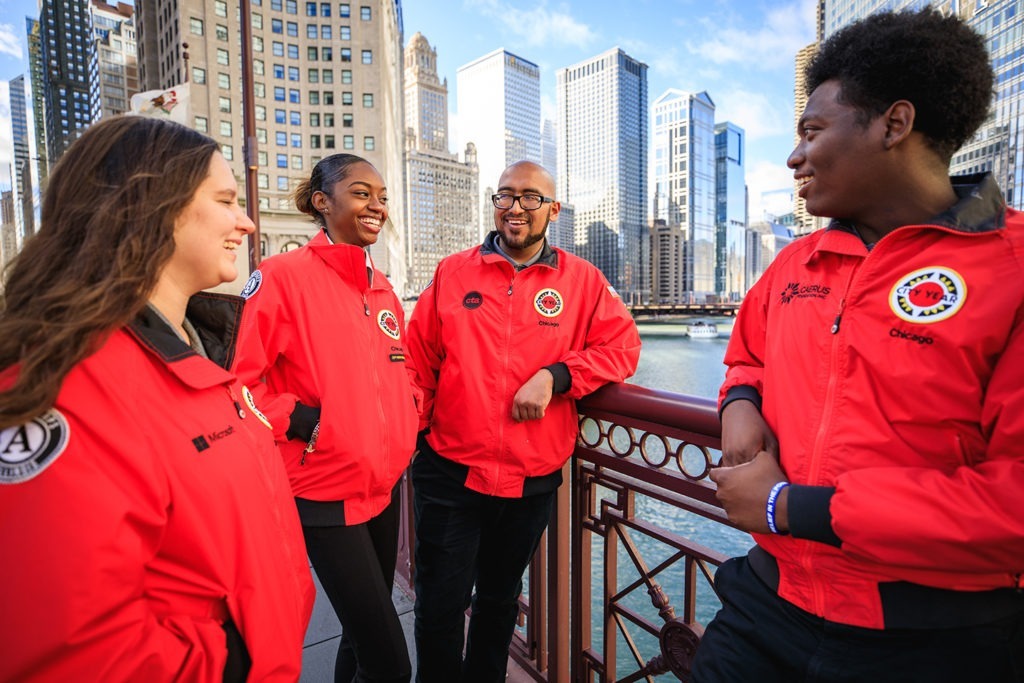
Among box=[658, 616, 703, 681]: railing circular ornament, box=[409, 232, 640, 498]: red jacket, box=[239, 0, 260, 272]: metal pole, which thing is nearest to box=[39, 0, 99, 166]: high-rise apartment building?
box=[239, 0, 260, 272]: metal pole

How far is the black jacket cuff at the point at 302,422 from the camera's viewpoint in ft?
6.28

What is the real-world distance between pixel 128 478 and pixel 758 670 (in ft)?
4.44

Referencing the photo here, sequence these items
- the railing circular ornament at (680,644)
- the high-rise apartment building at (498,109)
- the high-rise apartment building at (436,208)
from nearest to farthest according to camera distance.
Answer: the railing circular ornament at (680,644) < the high-rise apartment building at (436,208) < the high-rise apartment building at (498,109)

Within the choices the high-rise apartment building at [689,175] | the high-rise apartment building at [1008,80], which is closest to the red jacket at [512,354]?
the high-rise apartment building at [1008,80]

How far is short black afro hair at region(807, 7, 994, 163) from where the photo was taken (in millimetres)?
1250

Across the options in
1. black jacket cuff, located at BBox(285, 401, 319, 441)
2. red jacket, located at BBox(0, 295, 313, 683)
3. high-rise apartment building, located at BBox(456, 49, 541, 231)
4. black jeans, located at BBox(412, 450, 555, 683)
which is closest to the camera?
red jacket, located at BBox(0, 295, 313, 683)

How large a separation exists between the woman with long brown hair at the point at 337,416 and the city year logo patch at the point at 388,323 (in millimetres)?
56

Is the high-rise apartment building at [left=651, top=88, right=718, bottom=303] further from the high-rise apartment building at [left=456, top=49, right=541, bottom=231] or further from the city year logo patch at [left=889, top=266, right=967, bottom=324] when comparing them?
the city year logo patch at [left=889, top=266, right=967, bottom=324]

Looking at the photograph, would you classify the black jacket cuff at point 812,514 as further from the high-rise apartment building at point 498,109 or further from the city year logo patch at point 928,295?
the high-rise apartment building at point 498,109

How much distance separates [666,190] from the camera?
138125mm

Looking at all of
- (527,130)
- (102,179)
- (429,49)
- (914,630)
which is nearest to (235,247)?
(102,179)

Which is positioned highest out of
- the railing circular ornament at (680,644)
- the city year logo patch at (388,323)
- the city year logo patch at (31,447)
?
the city year logo patch at (388,323)

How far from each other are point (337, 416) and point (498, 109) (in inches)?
6749

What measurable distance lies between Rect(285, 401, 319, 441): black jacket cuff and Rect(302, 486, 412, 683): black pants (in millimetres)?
339
